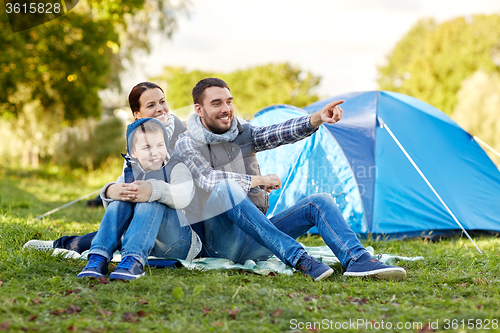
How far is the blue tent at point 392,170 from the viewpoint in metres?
4.94

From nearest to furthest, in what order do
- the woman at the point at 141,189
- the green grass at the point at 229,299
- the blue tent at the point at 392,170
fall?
the green grass at the point at 229,299 < the woman at the point at 141,189 < the blue tent at the point at 392,170

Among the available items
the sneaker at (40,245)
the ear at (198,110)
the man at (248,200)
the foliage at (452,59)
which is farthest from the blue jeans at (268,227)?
the foliage at (452,59)

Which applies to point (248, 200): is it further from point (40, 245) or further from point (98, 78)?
point (98, 78)

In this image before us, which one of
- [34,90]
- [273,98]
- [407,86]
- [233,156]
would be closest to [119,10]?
[34,90]

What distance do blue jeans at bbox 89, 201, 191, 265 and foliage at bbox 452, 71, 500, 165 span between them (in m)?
16.6

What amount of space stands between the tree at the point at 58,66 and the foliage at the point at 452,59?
19.8 metres

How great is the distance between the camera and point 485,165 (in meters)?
5.39

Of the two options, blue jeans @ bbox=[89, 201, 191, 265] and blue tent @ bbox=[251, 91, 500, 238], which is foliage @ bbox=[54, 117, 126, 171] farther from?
blue jeans @ bbox=[89, 201, 191, 265]

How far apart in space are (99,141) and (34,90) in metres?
3.92

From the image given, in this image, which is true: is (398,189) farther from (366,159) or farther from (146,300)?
(146,300)

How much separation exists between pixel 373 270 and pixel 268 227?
0.67 metres

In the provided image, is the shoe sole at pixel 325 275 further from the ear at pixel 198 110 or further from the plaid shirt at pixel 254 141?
the ear at pixel 198 110

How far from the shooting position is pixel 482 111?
1853 centimetres

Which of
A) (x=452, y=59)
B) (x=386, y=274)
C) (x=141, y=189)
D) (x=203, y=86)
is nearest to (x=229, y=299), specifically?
(x=141, y=189)
